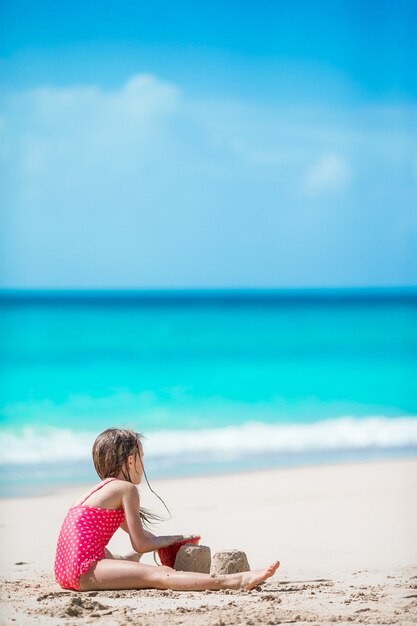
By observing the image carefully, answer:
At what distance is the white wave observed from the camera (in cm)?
894

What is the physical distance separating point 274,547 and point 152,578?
140 centimetres

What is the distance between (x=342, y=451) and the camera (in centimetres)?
921

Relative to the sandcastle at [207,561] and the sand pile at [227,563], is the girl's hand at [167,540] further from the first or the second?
the sand pile at [227,563]

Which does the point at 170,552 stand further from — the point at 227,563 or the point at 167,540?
the point at 227,563

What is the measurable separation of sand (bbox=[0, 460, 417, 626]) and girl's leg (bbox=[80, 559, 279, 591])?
5 centimetres

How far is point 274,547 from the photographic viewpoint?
16.9ft

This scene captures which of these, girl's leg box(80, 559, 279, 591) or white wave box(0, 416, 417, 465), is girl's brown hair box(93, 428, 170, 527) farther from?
white wave box(0, 416, 417, 465)

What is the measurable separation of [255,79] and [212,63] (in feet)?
9.29

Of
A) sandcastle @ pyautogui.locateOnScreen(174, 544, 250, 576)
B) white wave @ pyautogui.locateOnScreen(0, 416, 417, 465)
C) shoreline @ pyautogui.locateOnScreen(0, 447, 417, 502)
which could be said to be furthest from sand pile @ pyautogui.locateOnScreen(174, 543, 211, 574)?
white wave @ pyautogui.locateOnScreen(0, 416, 417, 465)

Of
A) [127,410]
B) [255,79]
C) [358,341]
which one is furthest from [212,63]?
[127,410]

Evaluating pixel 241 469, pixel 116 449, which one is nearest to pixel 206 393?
pixel 241 469

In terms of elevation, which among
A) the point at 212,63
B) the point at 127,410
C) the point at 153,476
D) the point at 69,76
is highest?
the point at 69,76

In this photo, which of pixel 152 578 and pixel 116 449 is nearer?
pixel 152 578

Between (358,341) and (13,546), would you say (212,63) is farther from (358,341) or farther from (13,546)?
(13,546)
